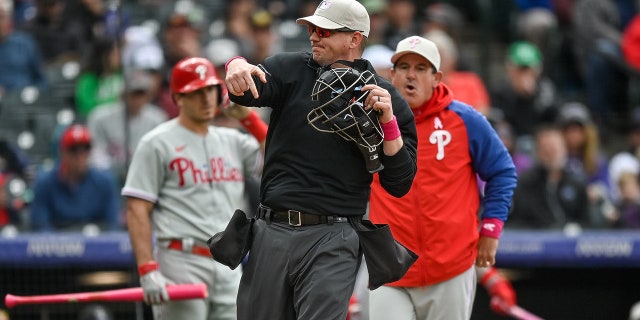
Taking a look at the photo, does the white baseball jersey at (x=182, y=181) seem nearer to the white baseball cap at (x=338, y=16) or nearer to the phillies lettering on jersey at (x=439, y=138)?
the phillies lettering on jersey at (x=439, y=138)

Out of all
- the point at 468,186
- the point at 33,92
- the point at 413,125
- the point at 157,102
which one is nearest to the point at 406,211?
the point at 468,186

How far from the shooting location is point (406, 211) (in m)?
6.64

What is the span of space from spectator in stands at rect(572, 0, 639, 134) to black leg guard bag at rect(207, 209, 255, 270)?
313 inches

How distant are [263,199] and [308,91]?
0.55 metres

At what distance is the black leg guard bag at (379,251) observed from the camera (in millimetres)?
5836

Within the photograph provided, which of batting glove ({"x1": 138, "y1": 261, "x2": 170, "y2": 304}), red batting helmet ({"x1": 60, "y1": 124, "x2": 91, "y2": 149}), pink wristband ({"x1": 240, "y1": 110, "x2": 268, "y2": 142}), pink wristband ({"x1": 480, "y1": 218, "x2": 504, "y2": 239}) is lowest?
batting glove ({"x1": 138, "y1": 261, "x2": 170, "y2": 304})

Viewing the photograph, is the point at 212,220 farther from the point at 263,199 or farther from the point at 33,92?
the point at 33,92

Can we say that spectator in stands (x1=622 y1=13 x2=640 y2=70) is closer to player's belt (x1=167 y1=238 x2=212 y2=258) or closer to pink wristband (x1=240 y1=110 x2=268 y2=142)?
pink wristband (x1=240 y1=110 x2=268 y2=142)

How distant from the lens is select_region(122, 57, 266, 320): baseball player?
23.4 feet

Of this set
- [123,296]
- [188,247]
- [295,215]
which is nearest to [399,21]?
[188,247]

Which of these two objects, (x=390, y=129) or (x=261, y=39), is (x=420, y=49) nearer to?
(x=390, y=129)

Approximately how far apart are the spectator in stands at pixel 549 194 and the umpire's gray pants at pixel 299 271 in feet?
15.6

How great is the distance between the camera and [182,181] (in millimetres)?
7223

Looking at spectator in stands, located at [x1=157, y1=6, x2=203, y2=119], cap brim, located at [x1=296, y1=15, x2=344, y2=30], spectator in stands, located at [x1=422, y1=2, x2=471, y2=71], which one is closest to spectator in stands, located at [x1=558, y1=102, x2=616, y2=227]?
spectator in stands, located at [x1=422, y1=2, x2=471, y2=71]
